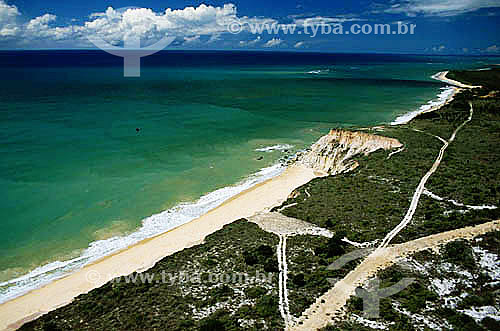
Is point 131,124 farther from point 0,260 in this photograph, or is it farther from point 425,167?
point 425,167

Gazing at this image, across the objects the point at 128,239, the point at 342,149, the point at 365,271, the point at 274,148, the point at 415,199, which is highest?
the point at 342,149

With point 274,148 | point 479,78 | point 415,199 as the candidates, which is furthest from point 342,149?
point 479,78

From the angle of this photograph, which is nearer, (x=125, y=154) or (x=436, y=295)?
(x=436, y=295)

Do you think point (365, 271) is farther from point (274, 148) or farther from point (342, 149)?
point (274, 148)

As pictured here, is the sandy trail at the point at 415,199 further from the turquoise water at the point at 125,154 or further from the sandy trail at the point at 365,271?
the turquoise water at the point at 125,154

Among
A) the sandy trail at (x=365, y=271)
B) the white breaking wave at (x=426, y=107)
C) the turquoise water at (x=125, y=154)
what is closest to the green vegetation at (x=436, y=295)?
the sandy trail at (x=365, y=271)

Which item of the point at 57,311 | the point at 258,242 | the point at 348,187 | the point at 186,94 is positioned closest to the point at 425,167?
the point at 348,187

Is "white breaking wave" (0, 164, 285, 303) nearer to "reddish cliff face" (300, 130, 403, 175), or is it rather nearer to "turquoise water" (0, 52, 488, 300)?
"turquoise water" (0, 52, 488, 300)
